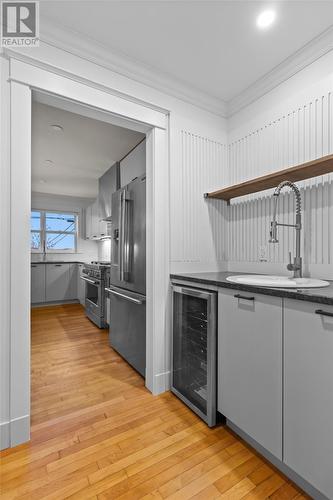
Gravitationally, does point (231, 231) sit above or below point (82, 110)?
below

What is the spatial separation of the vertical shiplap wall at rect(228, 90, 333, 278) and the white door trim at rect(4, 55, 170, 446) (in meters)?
0.72

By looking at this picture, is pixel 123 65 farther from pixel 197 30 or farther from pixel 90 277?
pixel 90 277

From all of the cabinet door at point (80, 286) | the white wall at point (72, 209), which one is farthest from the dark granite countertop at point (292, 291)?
the white wall at point (72, 209)

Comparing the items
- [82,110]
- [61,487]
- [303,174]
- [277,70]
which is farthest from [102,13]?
[61,487]

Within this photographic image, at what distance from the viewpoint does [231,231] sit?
7.78 feet

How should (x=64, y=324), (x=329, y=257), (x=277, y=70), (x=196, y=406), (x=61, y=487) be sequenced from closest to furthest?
(x=61, y=487) → (x=329, y=257) → (x=196, y=406) → (x=277, y=70) → (x=64, y=324)

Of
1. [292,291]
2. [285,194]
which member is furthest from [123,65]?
[292,291]

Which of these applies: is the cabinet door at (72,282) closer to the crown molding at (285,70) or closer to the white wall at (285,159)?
the white wall at (285,159)

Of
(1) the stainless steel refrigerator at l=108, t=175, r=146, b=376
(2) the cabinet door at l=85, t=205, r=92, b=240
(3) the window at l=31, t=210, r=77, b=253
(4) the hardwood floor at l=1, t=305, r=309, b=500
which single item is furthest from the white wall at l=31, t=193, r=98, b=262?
(4) the hardwood floor at l=1, t=305, r=309, b=500

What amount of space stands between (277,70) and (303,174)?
36.8 inches

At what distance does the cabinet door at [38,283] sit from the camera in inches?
209

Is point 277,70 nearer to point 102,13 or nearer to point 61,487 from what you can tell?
point 102,13

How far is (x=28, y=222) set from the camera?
151 centimetres

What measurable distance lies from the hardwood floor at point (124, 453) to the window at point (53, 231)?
4364 mm
